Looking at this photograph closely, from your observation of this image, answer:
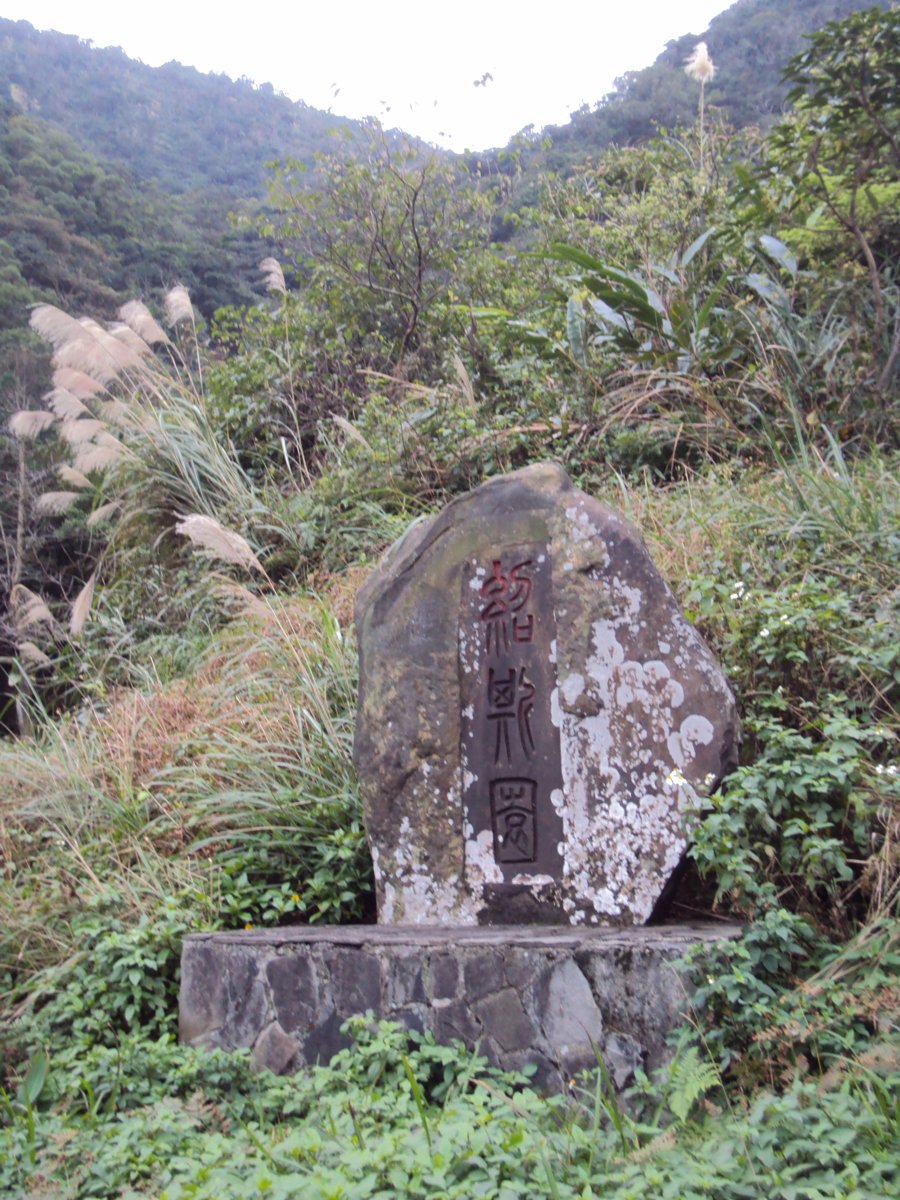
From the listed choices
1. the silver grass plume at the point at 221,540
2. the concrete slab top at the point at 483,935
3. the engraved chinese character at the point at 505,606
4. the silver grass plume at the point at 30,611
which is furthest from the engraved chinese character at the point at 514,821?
the silver grass plume at the point at 30,611

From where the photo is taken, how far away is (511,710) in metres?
3.17

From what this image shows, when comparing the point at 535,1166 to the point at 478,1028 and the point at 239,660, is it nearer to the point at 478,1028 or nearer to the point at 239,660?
the point at 478,1028

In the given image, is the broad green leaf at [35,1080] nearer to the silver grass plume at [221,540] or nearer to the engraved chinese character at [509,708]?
the engraved chinese character at [509,708]

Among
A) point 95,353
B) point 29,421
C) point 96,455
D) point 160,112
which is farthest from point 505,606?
point 160,112

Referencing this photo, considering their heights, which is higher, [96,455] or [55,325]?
[55,325]

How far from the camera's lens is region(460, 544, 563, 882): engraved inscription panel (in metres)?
3.07

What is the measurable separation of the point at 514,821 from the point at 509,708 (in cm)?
34

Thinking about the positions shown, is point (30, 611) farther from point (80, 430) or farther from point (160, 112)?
point (160, 112)

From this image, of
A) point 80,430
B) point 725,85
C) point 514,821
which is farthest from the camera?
point 725,85

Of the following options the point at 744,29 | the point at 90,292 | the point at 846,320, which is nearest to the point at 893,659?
the point at 846,320

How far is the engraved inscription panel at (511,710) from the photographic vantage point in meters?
3.07

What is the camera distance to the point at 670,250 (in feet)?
25.5

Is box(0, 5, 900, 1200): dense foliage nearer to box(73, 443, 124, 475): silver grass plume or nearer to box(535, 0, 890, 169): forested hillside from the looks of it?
box(73, 443, 124, 475): silver grass plume

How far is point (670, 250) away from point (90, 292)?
8.76m
